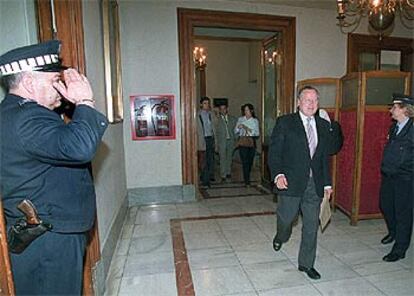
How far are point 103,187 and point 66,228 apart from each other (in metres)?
1.43

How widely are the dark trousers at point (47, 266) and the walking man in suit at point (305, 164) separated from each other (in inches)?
66.5

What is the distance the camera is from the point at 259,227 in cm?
366

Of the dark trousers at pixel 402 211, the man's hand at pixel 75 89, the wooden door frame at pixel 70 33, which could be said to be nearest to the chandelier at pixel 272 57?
the dark trousers at pixel 402 211

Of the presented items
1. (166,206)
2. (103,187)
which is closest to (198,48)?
(166,206)

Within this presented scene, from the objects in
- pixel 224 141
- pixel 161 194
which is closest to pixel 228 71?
pixel 224 141

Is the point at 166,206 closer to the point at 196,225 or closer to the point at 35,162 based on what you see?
the point at 196,225

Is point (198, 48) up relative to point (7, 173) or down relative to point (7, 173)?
up

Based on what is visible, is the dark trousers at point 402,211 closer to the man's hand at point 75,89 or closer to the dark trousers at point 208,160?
the man's hand at point 75,89

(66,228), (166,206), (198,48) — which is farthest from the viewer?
(198,48)

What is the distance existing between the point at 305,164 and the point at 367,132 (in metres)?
1.64

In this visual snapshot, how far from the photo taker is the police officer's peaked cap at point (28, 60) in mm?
1216

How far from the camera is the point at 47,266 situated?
1.30 metres

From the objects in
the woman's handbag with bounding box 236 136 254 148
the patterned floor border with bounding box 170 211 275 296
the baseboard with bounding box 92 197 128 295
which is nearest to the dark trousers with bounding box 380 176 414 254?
the patterned floor border with bounding box 170 211 275 296

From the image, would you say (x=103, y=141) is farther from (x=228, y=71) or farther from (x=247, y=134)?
(x=228, y=71)
